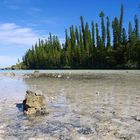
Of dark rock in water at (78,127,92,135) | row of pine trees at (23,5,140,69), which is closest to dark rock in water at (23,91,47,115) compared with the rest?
dark rock in water at (78,127,92,135)

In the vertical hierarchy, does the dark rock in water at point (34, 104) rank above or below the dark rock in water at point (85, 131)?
above

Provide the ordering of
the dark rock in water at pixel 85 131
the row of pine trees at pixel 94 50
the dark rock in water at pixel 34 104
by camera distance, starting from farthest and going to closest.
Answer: the row of pine trees at pixel 94 50 → the dark rock in water at pixel 34 104 → the dark rock in water at pixel 85 131

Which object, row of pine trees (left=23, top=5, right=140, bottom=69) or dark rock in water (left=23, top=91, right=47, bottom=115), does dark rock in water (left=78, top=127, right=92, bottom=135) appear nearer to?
dark rock in water (left=23, top=91, right=47, bottom=115)

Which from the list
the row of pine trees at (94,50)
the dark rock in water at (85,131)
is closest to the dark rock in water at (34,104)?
the dark rock in water at (85,131)

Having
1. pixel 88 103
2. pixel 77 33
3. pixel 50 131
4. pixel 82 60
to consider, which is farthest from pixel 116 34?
pixel 50 131

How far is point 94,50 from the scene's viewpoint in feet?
291

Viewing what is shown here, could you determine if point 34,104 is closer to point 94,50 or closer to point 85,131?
point 85,131

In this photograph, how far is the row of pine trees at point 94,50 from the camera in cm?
7425

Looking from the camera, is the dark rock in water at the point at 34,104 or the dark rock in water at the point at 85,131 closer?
the dark rock in water at the point at 85,131

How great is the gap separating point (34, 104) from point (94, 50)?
7875 centimetres

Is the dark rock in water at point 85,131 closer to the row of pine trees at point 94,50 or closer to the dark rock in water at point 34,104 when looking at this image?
the dark rock in water at point 34,104

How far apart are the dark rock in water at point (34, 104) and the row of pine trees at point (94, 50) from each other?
201ft

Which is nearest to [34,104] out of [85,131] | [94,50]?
[85,131]

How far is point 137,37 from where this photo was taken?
77.2m
